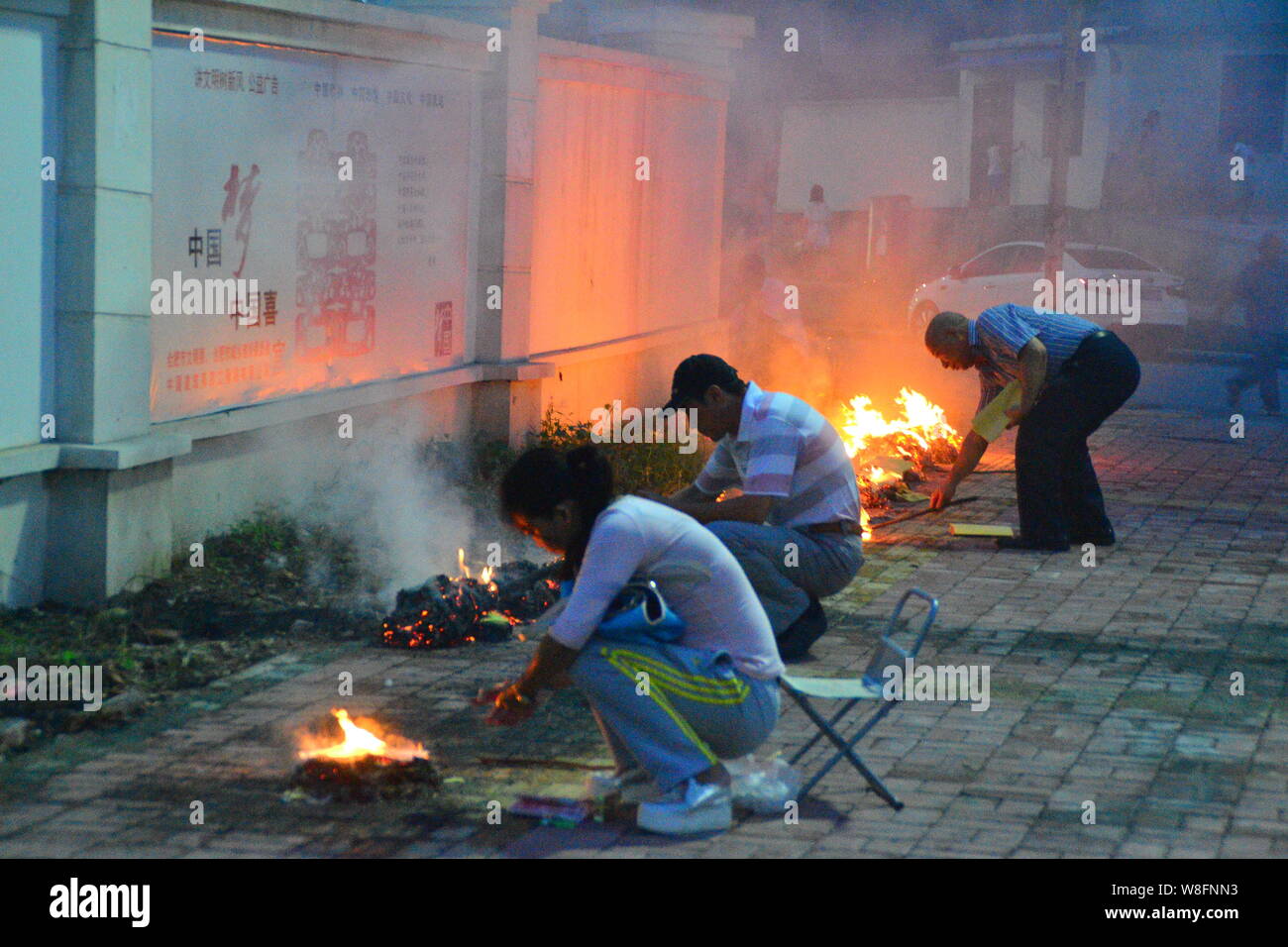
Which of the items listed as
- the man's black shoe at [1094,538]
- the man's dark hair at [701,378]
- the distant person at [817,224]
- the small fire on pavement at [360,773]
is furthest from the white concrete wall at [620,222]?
the distant person at [817,224]

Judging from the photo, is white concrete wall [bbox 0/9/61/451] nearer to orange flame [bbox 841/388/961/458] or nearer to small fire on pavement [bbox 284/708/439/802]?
small fire on pavement [bbox 284/708/439/802]

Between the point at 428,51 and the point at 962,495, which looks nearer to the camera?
the point at 428,51

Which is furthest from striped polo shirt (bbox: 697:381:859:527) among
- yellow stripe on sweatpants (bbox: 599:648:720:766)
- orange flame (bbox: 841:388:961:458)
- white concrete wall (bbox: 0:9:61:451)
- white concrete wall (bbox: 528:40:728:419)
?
orange flame (bbox: 841:388:961:458)

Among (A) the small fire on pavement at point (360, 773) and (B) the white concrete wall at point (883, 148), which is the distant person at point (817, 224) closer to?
(B) the white concrete wall at point (883, 148)

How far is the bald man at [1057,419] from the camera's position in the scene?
10.3m

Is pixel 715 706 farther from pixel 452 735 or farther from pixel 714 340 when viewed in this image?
pixel 714 340

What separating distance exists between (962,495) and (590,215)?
389 centimetres

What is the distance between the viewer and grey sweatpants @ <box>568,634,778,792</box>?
17.2 feet

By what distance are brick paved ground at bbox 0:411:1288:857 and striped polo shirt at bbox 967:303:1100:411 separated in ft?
4.79

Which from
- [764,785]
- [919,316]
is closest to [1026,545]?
[764,785]

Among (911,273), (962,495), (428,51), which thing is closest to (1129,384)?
(962,495)

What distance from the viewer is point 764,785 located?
5.49 meters

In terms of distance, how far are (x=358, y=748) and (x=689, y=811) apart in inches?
50.5

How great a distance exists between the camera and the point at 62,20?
7609 mm
